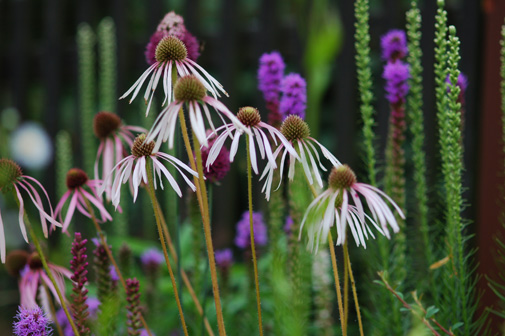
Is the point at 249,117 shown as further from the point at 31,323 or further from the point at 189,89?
the point at 31,323

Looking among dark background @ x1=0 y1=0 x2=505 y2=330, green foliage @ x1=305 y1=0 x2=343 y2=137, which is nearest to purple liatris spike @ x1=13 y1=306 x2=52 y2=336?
green foliage @ x1=305 y1=0 x2=343 y2=137

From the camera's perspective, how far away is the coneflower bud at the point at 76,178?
797 millimetres

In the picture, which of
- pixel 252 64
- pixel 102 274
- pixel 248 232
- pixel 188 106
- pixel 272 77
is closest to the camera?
pixel 188 106

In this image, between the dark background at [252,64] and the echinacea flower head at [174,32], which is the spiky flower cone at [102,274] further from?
the dark background at [252,64]

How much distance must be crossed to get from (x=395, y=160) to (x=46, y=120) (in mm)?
2392

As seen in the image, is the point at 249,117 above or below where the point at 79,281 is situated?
above

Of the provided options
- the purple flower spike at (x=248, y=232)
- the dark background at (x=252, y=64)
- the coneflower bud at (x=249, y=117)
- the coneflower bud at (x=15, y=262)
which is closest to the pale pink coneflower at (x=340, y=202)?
→ the coneflower bud at (x=249, y=117)

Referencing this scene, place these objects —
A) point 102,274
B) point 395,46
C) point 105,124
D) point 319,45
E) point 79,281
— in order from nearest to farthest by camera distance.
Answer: point 319,45 → point 79,281 → point 102,274 → point 105,124 → point 395,46

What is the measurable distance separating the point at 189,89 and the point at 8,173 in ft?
0.71

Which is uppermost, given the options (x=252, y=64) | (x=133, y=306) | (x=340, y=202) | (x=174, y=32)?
(x=252, y=64)

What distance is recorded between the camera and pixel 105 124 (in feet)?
3.05

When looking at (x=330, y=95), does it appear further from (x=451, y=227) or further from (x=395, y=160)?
(x=451, y=227)

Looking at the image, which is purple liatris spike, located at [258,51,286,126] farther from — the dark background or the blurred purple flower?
the dark background

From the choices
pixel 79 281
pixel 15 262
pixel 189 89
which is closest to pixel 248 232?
pixel 15 262
